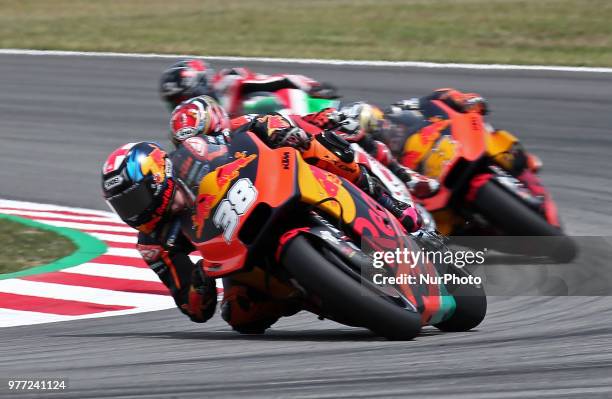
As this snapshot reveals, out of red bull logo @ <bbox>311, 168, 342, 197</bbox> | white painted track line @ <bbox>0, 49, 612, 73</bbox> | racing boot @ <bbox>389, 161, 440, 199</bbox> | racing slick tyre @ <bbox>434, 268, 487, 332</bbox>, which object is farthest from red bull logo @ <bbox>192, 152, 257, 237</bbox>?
white painted track line @ <bbox>0, 49, 612, 73</bbox>

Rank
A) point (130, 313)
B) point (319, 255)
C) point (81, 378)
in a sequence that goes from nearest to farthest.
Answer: point (81, 378), point (319, 255), point (130, 313)

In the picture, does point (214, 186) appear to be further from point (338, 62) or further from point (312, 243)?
point (338, 62)

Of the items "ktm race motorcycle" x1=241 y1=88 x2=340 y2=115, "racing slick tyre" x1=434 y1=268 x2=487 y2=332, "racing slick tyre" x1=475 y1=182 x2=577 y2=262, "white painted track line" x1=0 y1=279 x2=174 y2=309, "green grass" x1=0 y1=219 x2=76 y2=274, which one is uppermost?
"racing slick tyre" x1=434 y1=268 x2=487 y2=332

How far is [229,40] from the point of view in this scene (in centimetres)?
2197

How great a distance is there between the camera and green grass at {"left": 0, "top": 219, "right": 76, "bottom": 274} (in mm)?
9625

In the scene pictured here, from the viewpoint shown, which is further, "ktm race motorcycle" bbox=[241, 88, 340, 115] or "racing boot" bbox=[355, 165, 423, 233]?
"ktm race motorcycle" bbox=[241, 88, 340, 115]

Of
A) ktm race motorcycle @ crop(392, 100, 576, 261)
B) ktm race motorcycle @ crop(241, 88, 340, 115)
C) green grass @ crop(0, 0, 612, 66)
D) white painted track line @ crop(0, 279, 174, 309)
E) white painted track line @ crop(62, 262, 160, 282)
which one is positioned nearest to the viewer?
white painted track line @ crop(0, 279, 174, 309)

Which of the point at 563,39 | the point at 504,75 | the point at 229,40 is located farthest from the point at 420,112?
the point at 229,40

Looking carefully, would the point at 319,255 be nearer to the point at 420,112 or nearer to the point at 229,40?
the point at 420,112

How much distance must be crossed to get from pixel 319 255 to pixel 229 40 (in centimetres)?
1672

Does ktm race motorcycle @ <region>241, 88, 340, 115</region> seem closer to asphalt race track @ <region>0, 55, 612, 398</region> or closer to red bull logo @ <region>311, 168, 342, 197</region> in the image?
asphalt race track @ <region>0, 55, 612, 398</region>

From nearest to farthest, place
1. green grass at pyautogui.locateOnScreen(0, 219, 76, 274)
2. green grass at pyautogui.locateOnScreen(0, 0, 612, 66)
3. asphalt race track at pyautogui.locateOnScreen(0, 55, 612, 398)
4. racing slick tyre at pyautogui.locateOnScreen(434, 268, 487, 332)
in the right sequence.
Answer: asphalt race track at pyautogui.locateOnScreen(0, 55, 612, 398)
racing slick tyre at pyautogui.locateOnScreen(434, 268, 487, 332)
green grass at pyautogui.locateOnScreen(0, 219, 76, 274)
green grass at pyautogui.locateOnScreen(0, 0, 612, 66)

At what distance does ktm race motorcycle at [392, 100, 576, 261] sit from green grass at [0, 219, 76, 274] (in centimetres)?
293

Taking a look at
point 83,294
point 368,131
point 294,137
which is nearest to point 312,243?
point 294,137
